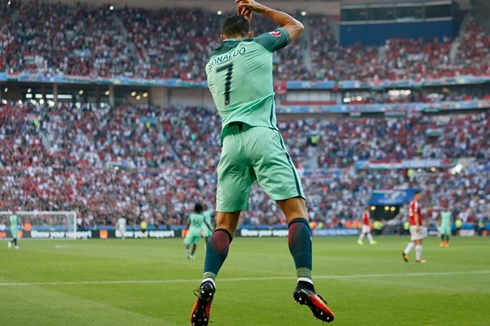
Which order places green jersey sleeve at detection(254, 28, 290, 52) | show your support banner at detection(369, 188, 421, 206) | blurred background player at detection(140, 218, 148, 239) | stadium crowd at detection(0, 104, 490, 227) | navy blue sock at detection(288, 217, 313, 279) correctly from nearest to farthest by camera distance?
navy blue sock at detection(288, 217, 313, 279), green jersey sleeve at detection(254, 28, 290, 52), blurred background player at detection(140, 218, 148, 239), stadium crowd at detection(0, 104, 490, 227), show your support banner at detection(369, 188, 421, 206)

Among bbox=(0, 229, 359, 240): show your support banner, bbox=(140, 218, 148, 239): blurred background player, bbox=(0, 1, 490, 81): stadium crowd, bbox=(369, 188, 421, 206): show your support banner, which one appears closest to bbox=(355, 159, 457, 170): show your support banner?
bbox=(369, 188, 421, 206): show your support banner

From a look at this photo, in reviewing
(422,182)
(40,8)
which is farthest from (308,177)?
(40,8)

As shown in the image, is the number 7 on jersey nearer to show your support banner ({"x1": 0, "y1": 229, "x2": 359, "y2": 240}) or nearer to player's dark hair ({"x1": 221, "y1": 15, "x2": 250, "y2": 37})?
player's dark hair ({"x1": 221, "y1": 15, "x2": 250, "y2": 37})

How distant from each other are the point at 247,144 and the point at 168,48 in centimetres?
7005

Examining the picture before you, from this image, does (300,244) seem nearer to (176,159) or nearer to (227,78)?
(227,78)

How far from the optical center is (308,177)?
70938 millimetres

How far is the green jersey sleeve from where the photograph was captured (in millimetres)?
7922

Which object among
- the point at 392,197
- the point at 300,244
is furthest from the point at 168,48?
the point at 300,244

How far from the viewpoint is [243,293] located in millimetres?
16078

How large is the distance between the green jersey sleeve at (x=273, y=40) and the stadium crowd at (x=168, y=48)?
62237 millimetres

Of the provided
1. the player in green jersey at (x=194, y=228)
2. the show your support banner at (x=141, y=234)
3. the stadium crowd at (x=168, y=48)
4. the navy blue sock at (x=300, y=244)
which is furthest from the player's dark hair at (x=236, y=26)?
the stadium crowd at (x=168, y=48)

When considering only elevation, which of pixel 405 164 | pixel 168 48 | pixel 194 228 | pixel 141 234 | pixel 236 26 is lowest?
pixel 141 234

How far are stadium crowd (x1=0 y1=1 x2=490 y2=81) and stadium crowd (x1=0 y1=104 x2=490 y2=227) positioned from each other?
375 cm

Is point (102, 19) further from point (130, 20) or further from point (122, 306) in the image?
point (122, 306)
